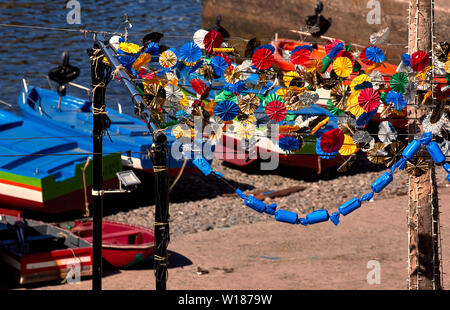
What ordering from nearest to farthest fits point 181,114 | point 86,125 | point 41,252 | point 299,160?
point 181,114 → point 41,252 → point 299,160 → point 86,125

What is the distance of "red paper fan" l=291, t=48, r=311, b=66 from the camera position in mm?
8664

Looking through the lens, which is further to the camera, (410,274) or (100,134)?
(410,274)

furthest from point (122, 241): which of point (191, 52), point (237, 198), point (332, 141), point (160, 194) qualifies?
point (160, 194)

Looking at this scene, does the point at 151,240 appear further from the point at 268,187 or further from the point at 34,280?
the point at 268,187

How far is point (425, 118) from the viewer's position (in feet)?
27.2

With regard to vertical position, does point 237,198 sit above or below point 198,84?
below

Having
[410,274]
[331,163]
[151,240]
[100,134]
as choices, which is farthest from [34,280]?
[331,163]

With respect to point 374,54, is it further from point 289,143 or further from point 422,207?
point 422,207

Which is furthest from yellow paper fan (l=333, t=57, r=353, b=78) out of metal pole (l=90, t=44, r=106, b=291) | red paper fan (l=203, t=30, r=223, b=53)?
metal pole (l=90, t=44, r=106, b=291)

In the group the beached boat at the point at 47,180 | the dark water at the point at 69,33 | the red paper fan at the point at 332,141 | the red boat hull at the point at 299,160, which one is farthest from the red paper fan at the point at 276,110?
the dark water at the point at 69,33

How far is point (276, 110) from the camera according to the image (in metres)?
8.09

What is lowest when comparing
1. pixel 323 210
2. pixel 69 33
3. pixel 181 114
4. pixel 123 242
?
pixel 123 242

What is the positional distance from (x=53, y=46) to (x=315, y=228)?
895 inches

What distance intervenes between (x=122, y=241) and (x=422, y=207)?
22.6ft
